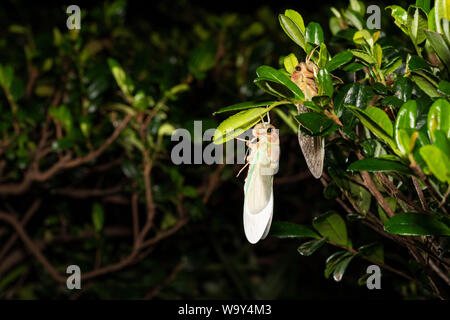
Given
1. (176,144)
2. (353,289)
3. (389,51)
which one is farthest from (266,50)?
(353,289)

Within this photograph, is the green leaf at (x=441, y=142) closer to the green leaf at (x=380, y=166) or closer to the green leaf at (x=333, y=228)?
the green leaf at (x=380, y=166)

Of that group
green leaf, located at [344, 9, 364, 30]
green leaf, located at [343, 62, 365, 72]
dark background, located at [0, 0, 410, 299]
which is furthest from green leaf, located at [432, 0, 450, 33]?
dark background, located at [0, 0, 410, 299]

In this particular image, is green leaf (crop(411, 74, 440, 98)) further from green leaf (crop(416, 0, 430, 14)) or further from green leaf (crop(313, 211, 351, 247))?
green leaf (crop(313, 211, 351, 247))

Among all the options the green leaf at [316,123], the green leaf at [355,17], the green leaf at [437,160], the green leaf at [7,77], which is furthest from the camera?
the green leaf at [7,77]

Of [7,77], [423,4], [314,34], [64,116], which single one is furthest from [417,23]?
[7,77]

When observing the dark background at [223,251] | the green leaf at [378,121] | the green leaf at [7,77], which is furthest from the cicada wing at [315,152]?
the green leaf at [7,77]
